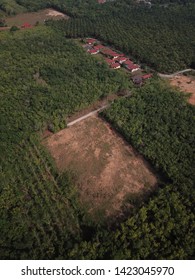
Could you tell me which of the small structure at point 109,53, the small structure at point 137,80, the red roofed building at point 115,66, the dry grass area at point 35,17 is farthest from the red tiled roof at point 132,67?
the dry grass area at point 35,17

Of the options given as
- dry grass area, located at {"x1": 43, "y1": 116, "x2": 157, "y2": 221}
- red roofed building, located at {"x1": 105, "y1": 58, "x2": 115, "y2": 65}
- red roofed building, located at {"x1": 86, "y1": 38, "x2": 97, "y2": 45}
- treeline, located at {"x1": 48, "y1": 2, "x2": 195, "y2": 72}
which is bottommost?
dry grass area, located at {"x1": 43, "y1": 116, "x2": 157, "y2": 221}

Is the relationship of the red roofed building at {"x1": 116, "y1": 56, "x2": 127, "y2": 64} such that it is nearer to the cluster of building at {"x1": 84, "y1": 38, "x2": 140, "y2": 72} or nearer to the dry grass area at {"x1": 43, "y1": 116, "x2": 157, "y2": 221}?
the cluster of building at {"x1": 84, "y1": 38, "x2": 140, "y2": 72}

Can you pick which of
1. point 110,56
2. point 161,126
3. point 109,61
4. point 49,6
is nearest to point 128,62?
point 109,61

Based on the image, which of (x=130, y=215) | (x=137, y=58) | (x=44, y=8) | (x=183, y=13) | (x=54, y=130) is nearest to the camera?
(x=130, y=215)

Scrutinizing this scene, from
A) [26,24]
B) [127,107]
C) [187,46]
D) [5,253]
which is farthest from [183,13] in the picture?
[5,253]

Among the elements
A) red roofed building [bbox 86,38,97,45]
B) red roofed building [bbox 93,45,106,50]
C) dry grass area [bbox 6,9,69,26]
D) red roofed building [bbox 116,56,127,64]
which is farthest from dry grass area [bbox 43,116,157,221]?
dry grass area [bbox 6,9,69,26]

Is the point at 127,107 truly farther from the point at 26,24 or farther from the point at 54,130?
the point at 26,24
